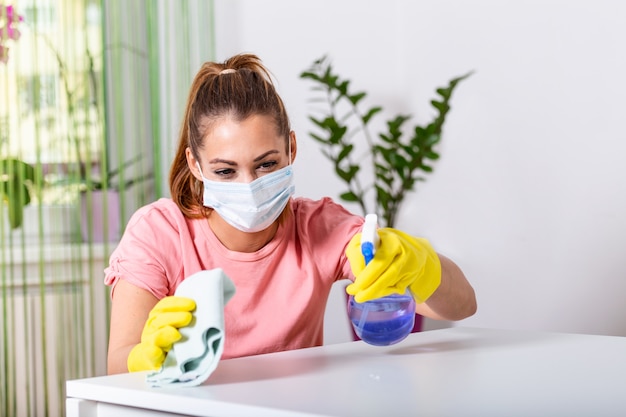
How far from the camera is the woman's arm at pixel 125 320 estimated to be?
1.21m

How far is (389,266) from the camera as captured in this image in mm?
1082

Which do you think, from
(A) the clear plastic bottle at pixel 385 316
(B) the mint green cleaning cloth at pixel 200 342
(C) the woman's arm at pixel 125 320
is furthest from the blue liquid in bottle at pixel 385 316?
(C) the woman's arm at pixel 125 320

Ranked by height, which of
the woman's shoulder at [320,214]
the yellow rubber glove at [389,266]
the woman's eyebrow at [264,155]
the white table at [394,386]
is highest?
the woman's eyebrow at [264,155]

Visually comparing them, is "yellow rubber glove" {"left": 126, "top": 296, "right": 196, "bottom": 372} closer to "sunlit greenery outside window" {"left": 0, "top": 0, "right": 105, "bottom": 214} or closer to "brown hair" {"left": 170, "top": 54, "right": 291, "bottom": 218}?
"brown hair" {"left": 170, "top": 54, "right": 291, "bottom": 218}

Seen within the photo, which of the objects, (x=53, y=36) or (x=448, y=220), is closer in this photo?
(x=53, y=36)

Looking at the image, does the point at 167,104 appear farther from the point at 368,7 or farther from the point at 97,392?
the point at 97,392

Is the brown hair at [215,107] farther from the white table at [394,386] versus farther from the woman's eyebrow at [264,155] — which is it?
the white table at [394,386]

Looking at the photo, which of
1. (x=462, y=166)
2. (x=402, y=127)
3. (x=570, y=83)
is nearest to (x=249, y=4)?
(x=402, y=127)

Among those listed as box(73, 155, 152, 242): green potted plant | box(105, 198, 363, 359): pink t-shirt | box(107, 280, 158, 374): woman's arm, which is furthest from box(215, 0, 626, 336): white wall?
box(107, 280, 158, 374): woman's arm

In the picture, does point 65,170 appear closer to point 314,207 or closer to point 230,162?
point 314,207

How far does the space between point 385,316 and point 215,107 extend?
453 mm

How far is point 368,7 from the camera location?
→ 2.96 meters

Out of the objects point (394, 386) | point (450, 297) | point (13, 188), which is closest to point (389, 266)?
point (394, 386)

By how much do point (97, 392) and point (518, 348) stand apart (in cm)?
58
